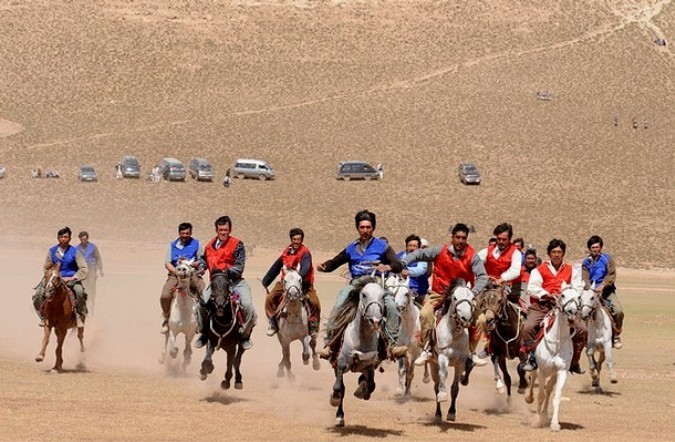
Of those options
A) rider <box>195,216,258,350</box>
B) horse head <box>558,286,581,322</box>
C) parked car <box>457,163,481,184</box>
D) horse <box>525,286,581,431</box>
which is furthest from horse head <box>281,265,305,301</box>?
parked car <box>457,163,481,184</box>

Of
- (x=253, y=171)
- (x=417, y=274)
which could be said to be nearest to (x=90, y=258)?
(x=417, y=274)

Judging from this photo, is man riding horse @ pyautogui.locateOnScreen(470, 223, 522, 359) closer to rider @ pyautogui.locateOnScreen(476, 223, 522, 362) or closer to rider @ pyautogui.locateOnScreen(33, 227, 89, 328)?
rider @ pyautogui.locateOnScreen(476, 223, 522, 362)

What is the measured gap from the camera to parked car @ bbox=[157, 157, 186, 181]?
272ft

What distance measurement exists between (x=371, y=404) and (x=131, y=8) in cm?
11519

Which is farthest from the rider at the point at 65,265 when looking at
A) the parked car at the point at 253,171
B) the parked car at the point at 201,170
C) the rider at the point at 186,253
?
the parked car at the point at 253,171

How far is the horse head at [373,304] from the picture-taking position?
16406 mm

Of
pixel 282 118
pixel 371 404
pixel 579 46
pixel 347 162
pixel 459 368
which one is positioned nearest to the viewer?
pixel 459 368

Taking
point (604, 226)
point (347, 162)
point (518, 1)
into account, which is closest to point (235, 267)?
point (604, 226)

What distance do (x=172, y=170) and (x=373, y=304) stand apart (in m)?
67.4

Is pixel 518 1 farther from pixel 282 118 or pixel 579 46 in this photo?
pixel 282 118

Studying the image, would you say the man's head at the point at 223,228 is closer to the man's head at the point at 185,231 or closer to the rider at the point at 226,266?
the rider at the point at 226,266

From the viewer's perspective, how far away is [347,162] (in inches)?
3388

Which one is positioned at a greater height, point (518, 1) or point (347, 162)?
→ point (518, 1)

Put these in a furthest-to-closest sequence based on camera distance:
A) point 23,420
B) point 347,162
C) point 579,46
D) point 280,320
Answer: point 579,46
point 347,162
point 280,320
point 23,420
